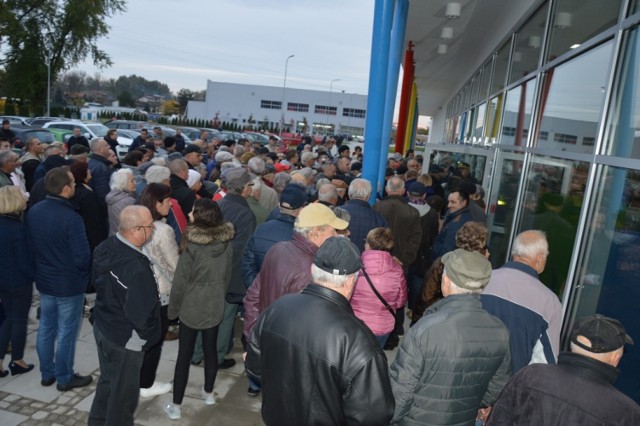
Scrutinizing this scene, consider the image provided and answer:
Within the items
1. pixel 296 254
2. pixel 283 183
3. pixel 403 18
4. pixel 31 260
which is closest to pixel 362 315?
pixel 296 254

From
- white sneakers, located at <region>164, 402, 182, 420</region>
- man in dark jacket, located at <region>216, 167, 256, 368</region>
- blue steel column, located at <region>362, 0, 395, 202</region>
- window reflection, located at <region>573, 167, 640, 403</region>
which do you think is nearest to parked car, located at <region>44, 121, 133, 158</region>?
blue steel column, located at <region>362, 0, 395, 202</region>

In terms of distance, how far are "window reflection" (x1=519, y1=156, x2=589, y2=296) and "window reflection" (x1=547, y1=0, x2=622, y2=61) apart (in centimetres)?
120

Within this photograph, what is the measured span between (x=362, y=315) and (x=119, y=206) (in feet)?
9.93

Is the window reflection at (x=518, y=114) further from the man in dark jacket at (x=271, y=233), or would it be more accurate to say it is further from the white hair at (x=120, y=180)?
the white hair at (x=120, y=180)

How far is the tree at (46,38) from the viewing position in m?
38.4

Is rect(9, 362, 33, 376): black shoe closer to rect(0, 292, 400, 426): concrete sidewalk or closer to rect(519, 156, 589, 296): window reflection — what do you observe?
rect(0, 292, 400, 426): concrete sidewalk

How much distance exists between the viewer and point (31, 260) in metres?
4.14

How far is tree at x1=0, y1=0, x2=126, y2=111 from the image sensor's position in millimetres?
38406

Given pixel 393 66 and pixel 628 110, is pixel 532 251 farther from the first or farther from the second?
pixel 393 66

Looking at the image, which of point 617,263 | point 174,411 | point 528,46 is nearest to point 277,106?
point 528,46

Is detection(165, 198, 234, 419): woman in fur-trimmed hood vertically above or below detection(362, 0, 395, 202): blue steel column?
below

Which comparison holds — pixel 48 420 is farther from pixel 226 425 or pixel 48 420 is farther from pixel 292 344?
pixel 292 344

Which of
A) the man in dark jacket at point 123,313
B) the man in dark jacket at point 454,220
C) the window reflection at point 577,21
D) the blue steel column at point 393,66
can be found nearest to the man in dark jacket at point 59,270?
the man in dark jacket at point 123,313

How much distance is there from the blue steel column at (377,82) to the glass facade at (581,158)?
6.88ft
